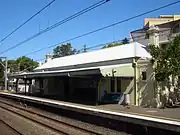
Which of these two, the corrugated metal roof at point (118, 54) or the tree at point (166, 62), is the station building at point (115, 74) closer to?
the corrugated metal roof at point (118, 54)

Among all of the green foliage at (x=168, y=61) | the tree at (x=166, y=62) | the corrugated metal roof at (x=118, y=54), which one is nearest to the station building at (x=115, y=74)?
the corrugated metal roof at (x=118, y=54)

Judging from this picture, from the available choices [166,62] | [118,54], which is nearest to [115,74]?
[166,62]

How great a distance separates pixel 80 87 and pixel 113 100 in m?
10.2

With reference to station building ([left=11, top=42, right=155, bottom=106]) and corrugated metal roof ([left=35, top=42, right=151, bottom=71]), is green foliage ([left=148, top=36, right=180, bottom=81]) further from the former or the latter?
corrugated metal roof ([left=35, top=42, right=151, bottom=71])

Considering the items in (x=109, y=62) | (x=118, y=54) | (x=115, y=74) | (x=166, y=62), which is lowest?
(x=115, y=74)

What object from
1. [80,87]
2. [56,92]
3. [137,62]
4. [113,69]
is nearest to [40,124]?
[113,69]

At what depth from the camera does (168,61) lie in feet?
85.0

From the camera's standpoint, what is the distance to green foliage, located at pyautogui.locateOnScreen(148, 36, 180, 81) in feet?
83.5

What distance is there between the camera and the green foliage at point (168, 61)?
2544 cm

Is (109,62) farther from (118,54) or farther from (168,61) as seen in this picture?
(168,61)

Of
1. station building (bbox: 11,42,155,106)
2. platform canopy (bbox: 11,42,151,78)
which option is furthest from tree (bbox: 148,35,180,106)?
platform canopy (bbox: 11,42,151,78)

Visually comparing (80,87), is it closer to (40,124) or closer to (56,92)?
(56,92)

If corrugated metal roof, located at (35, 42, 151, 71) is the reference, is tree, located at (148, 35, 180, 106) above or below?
below

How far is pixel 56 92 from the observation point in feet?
155
